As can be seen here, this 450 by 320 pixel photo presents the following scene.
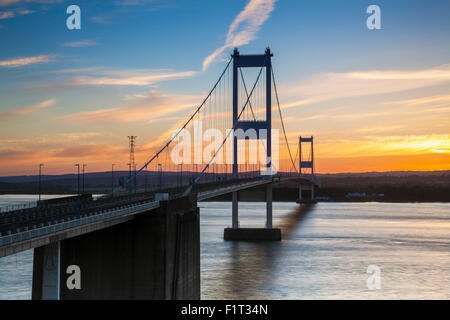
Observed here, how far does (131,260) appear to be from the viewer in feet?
80.8

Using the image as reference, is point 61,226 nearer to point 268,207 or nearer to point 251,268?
point 251,268

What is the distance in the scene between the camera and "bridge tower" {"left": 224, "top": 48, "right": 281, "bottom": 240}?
60094 millimetres

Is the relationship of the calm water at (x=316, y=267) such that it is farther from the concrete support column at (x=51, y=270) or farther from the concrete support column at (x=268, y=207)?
the concrete support column at (x=51, y=270)

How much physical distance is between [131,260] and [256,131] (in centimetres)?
4273

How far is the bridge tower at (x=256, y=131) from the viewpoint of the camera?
197 ft

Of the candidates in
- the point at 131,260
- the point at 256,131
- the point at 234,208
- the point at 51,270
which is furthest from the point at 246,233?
the point at 51,270

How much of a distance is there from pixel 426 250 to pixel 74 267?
38.2m

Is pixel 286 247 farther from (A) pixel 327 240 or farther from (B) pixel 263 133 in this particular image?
(B) pixel 263 133

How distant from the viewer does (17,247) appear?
51.1ft

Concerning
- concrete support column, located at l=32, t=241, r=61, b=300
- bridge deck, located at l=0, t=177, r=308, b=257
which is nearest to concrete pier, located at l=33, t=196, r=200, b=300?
bridge deck, located at l=0, t=177, r=308, b=257

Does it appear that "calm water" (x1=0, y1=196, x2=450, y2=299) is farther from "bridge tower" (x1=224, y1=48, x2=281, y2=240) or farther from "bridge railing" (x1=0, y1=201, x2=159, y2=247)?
"bridge railing" (x1=0, y1=201, x2=159, y2=247)

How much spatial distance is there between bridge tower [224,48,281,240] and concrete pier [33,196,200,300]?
33.9 meters
